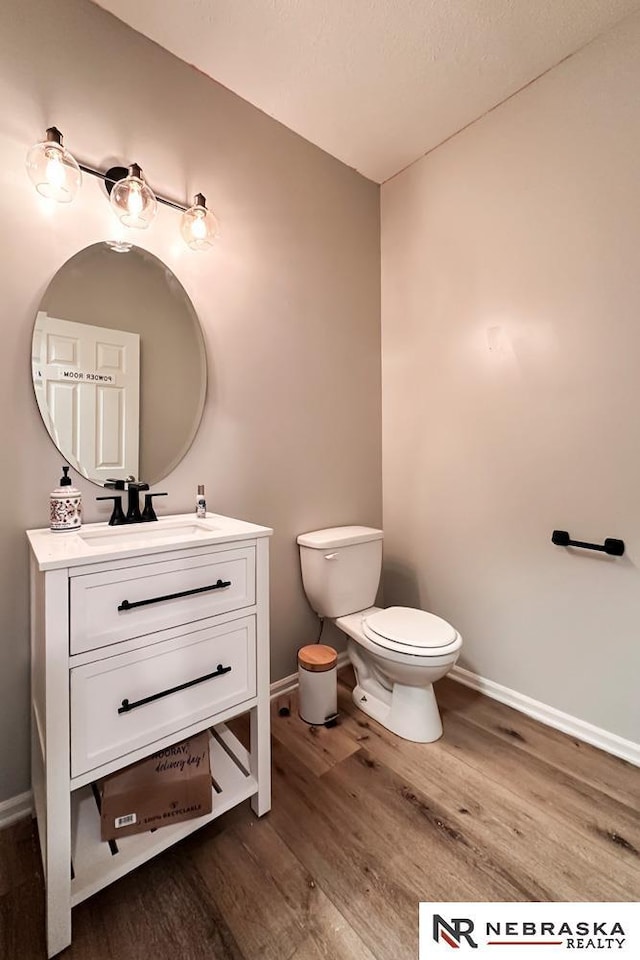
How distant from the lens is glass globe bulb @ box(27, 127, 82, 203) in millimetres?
1234

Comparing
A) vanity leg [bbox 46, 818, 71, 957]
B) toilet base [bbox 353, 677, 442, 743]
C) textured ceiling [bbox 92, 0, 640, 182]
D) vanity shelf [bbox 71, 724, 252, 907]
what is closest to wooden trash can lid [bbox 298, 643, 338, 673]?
toilet base [bbox 353, 677, 442, 743]

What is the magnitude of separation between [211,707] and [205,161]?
1963 mm

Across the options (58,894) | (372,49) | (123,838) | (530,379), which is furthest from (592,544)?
(372,49)

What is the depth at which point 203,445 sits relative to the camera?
5.54ft

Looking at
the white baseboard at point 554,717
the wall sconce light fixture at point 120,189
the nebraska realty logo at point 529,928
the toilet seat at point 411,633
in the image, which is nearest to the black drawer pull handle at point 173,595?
the toilet seat at point 411,633

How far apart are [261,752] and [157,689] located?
43 centimetres

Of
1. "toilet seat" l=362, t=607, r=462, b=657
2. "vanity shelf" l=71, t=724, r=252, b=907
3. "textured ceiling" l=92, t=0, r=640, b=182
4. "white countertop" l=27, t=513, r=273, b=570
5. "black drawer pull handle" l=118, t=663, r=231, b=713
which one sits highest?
"textured ceiling" l=92, t=0, r=640, b=182

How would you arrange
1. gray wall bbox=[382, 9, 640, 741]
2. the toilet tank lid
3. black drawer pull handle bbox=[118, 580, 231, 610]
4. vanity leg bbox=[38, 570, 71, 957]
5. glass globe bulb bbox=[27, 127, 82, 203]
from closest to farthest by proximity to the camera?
vanity leg bbox=[38, 570, 71, 957] < black drawer pull handle bbox=[118, 580, 231, 610] < glass globe bulb bbox=[27, 127, 82, 203] < gray wall bbox=[382, 9, 640, 741] < the toilet tank lid

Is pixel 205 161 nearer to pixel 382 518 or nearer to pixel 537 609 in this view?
pixel 382 518

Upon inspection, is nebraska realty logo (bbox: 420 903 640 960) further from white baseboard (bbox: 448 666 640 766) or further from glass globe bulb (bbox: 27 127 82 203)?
glass globe bulb (bbox: 27 127 82 203)

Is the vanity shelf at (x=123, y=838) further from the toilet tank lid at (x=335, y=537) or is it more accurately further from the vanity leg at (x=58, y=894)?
the toilet tank lid at (x=335, y=537)

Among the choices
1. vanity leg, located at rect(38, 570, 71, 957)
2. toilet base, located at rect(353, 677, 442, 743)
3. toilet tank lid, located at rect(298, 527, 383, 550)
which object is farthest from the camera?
toilet tank lid, located at rect(298, 527, 383, 550)

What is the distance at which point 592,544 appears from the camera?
5.21 feet

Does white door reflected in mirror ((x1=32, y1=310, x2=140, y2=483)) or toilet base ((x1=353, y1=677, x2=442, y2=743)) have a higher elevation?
white door reflected in mirror ((x1=32, y1=310, x2=140, y2=483))
